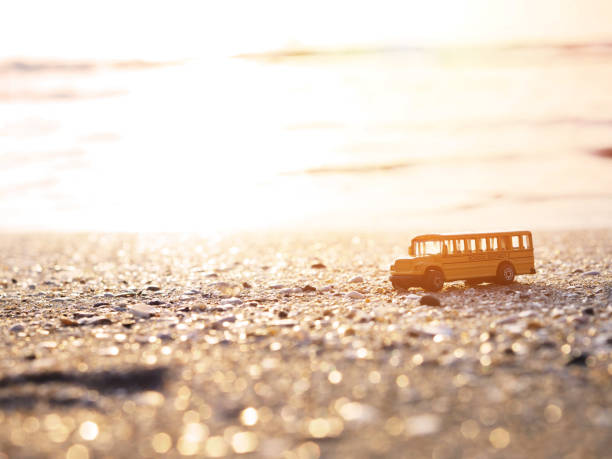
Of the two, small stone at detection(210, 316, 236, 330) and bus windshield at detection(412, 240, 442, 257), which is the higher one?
bus windshield at detection(412, 240, 442, 257)

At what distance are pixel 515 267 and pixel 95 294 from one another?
1296cm

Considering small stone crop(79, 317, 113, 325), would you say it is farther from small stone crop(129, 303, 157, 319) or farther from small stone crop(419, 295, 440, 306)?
small stone crop(419, 295, 440, 306)

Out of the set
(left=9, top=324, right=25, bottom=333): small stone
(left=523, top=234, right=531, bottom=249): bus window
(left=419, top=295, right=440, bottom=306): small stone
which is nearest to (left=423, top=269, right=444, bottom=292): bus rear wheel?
(left=419, top=295, right=440, bottom=306): small stone

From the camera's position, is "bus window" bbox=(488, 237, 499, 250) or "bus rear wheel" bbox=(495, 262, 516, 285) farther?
"bus window" bbox=(488, 237, 499, 250)

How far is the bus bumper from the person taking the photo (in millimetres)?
19516

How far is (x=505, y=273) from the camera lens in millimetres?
20875

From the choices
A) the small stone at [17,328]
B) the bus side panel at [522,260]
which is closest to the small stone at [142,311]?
the small stone at [17,328]

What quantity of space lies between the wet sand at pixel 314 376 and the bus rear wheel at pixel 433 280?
77 cm

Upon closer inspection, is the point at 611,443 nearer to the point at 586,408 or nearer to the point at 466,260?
the point at 586,408

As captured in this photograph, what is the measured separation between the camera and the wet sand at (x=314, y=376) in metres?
8.35

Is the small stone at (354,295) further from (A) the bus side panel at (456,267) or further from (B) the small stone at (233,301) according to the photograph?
(B) the small stone at (233,301)

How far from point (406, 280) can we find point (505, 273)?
342 centimetres

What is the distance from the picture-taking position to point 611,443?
8.04 m

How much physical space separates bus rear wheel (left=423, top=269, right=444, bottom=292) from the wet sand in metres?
0.77
